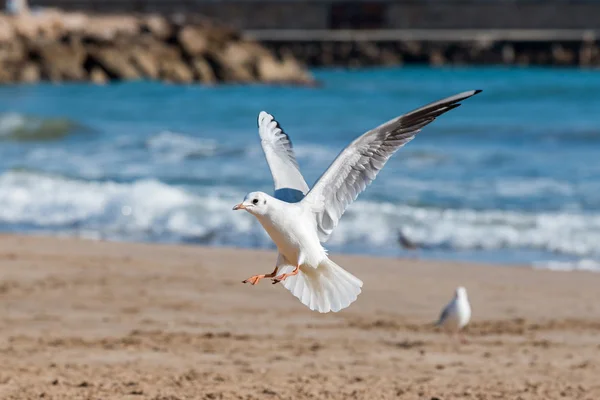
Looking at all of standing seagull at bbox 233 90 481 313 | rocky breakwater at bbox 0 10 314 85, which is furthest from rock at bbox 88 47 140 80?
standing seagull at bbox 233 90 481 313

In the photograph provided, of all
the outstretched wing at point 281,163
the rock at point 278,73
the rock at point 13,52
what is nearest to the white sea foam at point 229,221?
the outstretched wing at point 281,163

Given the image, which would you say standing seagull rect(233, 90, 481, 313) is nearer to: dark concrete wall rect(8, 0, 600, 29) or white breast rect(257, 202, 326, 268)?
white breast rect(257, 202, 326, 268)

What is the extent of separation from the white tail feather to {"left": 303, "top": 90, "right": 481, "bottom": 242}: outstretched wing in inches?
7.1

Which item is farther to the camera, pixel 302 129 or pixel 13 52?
pixel 13 52

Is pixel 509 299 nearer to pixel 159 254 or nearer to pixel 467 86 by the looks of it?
pixel 159 254

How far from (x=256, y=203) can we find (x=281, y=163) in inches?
27.2

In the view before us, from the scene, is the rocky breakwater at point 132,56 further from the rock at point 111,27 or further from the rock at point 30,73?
the rock at point 111,27

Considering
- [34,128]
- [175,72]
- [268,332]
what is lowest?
[268,332]

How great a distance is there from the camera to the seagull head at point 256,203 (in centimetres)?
520

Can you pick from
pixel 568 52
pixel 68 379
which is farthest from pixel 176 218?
pixel 568 52

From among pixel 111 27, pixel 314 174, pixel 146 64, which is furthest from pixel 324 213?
pixel 111 27

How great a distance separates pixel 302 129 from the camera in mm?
22641

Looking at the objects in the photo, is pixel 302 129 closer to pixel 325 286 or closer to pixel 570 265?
pixel 570 265

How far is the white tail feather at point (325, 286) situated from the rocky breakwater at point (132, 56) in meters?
34.7
